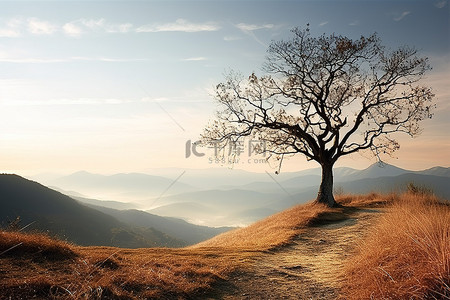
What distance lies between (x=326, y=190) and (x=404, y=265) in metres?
16.6

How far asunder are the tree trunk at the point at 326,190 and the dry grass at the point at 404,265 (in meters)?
14.2

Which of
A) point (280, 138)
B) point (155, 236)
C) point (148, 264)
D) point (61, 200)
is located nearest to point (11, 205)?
point (61, 200)

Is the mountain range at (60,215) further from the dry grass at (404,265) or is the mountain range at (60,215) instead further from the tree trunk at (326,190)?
the dry grass at (404,265)

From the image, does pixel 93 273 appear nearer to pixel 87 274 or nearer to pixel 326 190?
pixel 87 274

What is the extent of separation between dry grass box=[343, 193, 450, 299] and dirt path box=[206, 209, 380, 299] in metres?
0.70

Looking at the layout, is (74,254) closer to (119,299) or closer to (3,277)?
(3,277)

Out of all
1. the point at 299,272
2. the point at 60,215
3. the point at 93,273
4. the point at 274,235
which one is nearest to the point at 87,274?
the point at 93,273

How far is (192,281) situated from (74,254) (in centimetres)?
285

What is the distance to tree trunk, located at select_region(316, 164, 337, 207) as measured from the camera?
21656 mm

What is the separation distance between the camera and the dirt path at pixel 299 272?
21.6 feet

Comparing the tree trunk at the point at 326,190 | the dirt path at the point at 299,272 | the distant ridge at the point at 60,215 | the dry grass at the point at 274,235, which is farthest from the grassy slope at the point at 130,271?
the distant ridge at the point at 60,215

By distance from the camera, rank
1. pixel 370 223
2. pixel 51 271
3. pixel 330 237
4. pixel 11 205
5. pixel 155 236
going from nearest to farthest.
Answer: pixel 51 271 → pixel 330 237 → pixel 370 223 → pixel 11 205 → pixel 155 236

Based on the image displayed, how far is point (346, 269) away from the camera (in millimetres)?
7355

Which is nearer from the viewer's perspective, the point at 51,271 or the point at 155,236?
the point at 51,271
